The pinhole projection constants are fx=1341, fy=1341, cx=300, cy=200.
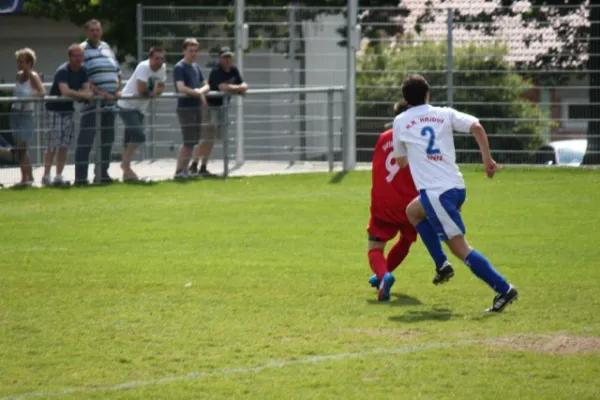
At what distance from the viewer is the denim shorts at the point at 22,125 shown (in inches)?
729

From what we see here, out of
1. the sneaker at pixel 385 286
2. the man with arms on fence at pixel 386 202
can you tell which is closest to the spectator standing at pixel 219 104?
the man with arms on fence at pixel 386 202

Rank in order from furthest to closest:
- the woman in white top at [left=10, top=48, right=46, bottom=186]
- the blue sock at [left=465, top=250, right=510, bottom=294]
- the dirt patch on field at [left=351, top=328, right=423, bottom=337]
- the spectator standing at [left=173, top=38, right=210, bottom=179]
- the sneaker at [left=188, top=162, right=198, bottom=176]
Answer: the sneaker at [left=188, top=162, right=198, bottom=176]
the spectator standing at [left=173, top=38, right=210, bottom=179]
the woman in white top at [left=10, top=48, right=46, bottom=186]
the blue sock at [left=465, top=250, right=510, bottom=294]
the dirt patch on field at [left=351, top=328, right=423, bottom=337]

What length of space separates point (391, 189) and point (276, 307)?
1.41 metres

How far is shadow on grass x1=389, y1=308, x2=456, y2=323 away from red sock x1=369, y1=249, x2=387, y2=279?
794 millimetres

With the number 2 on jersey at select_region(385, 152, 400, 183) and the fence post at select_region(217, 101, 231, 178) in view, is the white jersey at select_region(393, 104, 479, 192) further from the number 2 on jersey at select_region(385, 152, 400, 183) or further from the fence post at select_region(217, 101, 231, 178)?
the fence post at select_region(217, 101, 231, 178)

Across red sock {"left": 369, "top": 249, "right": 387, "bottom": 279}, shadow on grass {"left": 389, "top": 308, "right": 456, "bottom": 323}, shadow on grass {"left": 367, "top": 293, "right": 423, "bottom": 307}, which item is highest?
red sock {"left": 369, "top": 249, "right": 387, "bottom": 279}

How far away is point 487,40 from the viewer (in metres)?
23.2

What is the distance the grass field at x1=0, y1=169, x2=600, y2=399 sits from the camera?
7.23 meters

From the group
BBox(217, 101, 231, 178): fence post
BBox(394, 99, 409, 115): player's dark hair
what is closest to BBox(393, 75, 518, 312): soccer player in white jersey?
BBox(394, 99, 409, 115): player's dark hair

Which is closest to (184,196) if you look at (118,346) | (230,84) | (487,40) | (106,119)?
(106,119)

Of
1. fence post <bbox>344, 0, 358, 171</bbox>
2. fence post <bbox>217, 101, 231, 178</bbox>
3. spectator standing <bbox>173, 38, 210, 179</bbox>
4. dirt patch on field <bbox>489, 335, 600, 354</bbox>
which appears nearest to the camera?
dirt patch on field <bbox>489, 335, 600, 354</bbox>

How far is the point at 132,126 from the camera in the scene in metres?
19.6

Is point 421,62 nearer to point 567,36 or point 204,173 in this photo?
point 567,36

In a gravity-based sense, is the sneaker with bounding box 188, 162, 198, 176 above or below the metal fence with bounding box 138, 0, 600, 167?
below
